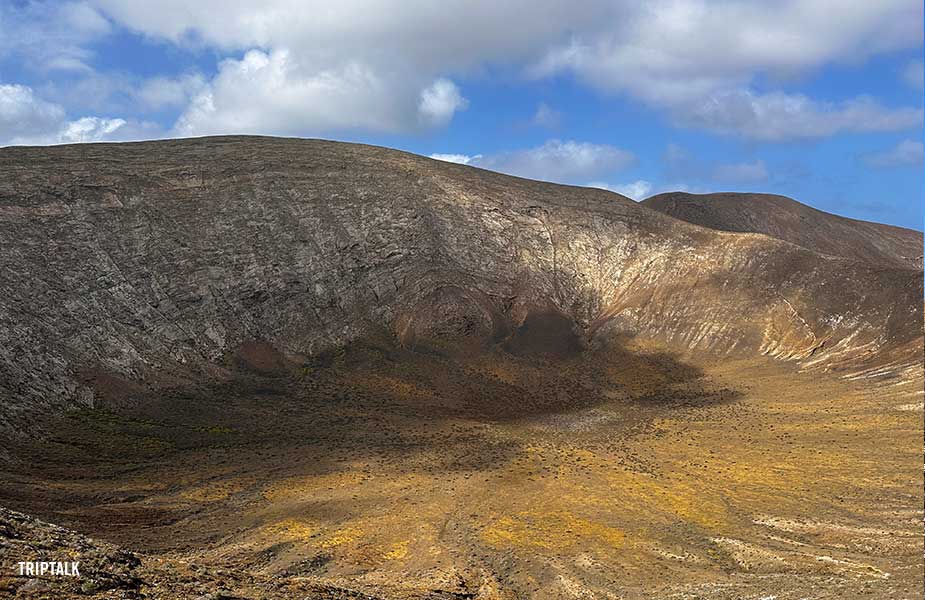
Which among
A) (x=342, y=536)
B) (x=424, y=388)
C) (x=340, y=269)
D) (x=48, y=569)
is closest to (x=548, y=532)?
(x=342, y=536)

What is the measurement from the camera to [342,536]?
23250 millimetres

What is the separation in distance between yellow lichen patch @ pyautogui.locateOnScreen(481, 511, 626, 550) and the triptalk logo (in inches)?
574

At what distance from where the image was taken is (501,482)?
29156 millimetres

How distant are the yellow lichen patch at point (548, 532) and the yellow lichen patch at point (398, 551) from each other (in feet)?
9.87

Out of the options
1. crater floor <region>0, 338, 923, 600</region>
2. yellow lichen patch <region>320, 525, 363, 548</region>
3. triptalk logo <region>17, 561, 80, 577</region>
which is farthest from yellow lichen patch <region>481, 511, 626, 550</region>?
triptalk logo <region>17, 561, 80, 577</region>

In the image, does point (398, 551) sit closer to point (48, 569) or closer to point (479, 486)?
point (479, 486)

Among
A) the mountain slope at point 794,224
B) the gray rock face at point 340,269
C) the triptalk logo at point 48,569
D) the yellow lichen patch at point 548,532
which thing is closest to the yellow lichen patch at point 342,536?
the yellow lichen patch at point 548,532

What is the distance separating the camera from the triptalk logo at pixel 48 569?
436 inches

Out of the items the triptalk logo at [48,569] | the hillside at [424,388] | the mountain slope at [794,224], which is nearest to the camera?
the triptalk logo at [48,569]

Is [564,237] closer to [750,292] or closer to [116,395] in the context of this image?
[750,292]

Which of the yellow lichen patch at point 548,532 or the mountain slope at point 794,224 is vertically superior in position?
the mountain slope at point 794,224

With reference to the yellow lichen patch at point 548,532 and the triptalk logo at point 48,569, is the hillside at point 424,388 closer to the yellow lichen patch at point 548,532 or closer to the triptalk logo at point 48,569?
the yellow lichen patch at point 548,532

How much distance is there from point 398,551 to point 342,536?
2.49 metres

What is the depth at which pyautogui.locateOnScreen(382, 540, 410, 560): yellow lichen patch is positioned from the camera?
21.7 m
